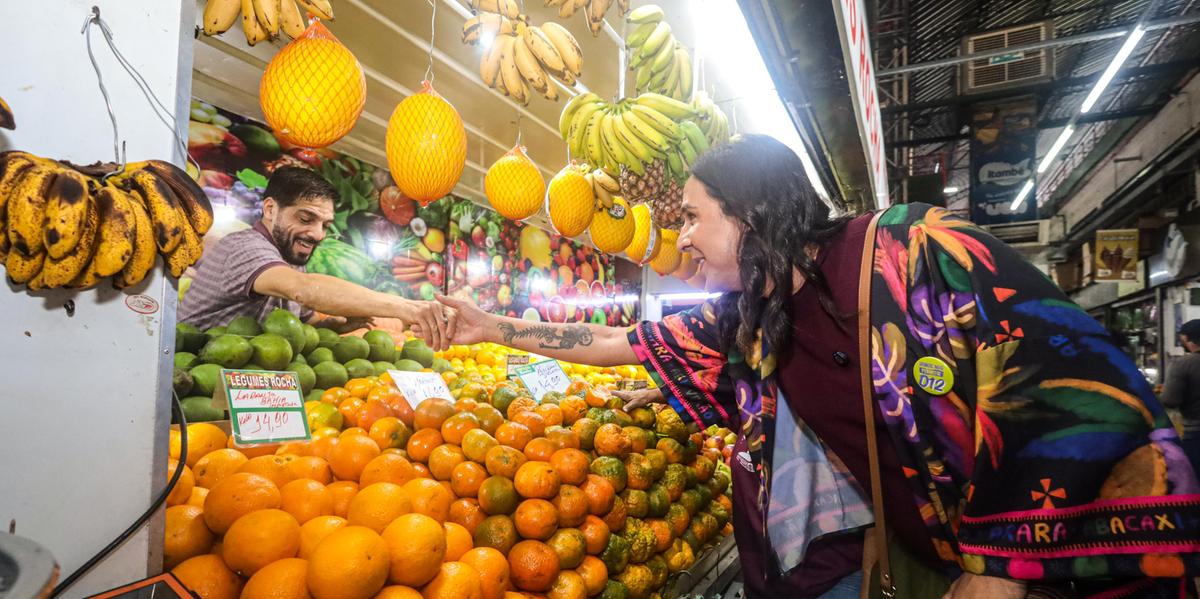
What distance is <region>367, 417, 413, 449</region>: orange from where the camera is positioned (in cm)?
195

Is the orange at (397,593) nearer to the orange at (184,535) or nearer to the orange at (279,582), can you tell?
the orange at (279,582)

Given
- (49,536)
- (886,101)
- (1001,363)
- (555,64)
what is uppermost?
(886,101)

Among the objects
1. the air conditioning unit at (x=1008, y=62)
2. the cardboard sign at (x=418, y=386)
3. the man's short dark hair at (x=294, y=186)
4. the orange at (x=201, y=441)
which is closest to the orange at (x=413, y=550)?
the orange at (x=201, y=441)

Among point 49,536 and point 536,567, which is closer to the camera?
point 49,536

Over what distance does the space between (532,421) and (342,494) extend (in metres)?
0.77

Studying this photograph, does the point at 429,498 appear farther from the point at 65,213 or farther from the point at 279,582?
the point at 65,213

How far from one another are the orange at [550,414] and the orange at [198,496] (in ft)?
3.72

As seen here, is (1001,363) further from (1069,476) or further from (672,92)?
(672,92)

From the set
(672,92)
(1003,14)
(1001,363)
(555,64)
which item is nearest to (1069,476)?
(1001,363)

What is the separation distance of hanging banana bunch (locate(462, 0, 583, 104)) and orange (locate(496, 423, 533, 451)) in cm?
174

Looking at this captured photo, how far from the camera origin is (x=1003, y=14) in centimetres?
908

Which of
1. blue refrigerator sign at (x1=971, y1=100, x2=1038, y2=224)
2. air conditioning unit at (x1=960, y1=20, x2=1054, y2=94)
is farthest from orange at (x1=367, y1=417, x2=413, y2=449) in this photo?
blue refrigerator sign at (x1=971, y1=100, x2=1038, y2=224)

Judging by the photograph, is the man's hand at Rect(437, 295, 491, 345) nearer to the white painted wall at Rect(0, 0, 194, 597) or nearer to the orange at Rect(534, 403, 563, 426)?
the orange at Rect(534, 403, 563, 426)

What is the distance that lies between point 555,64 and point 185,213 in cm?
198
